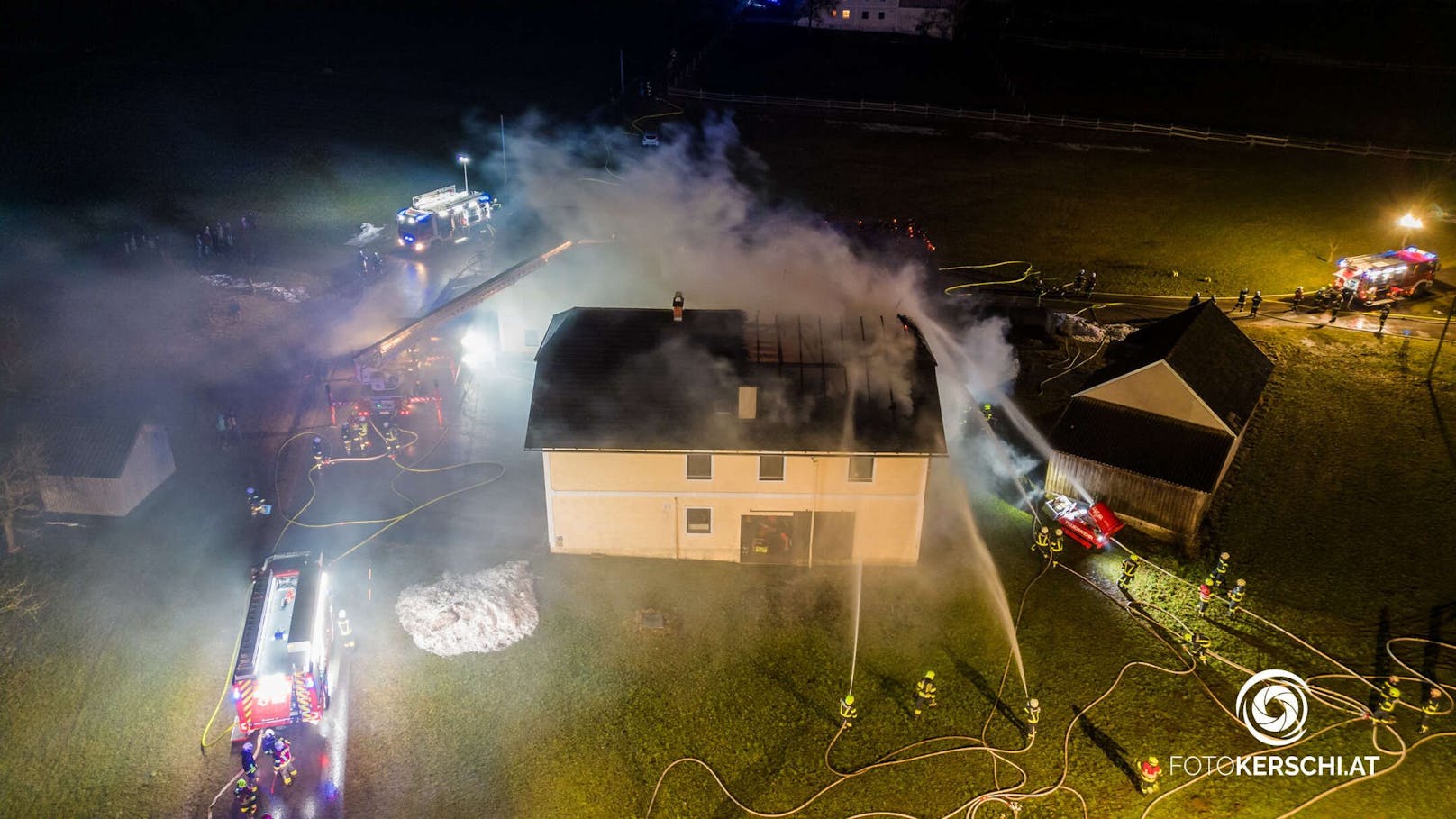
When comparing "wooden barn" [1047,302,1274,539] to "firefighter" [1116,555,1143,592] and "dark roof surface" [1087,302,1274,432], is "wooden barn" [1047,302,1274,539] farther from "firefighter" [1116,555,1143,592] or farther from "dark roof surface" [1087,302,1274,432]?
"firefighter" [1116,555,1143,592]

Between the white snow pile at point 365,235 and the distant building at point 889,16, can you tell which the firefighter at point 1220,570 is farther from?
the distant building at point 889,16

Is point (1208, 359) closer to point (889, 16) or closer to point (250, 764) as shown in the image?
point (250, 764)

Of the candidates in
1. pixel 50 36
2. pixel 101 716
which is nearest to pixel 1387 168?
pixel 101 716

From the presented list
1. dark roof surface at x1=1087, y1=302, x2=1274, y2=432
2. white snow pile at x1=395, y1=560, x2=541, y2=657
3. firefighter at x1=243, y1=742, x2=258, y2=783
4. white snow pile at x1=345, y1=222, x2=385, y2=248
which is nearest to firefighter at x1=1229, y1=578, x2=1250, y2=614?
dark roof surface at x1=1087, y1=302, x2=1274, y2=432

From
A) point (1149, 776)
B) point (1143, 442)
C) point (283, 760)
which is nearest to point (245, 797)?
point (283, 760)

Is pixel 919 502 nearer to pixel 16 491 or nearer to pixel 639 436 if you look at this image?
pixel 639 436

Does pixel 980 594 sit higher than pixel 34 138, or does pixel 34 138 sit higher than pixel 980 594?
pixel 34 138

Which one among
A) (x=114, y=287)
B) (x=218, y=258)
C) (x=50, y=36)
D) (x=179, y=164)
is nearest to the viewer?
(x=114, y=287)
